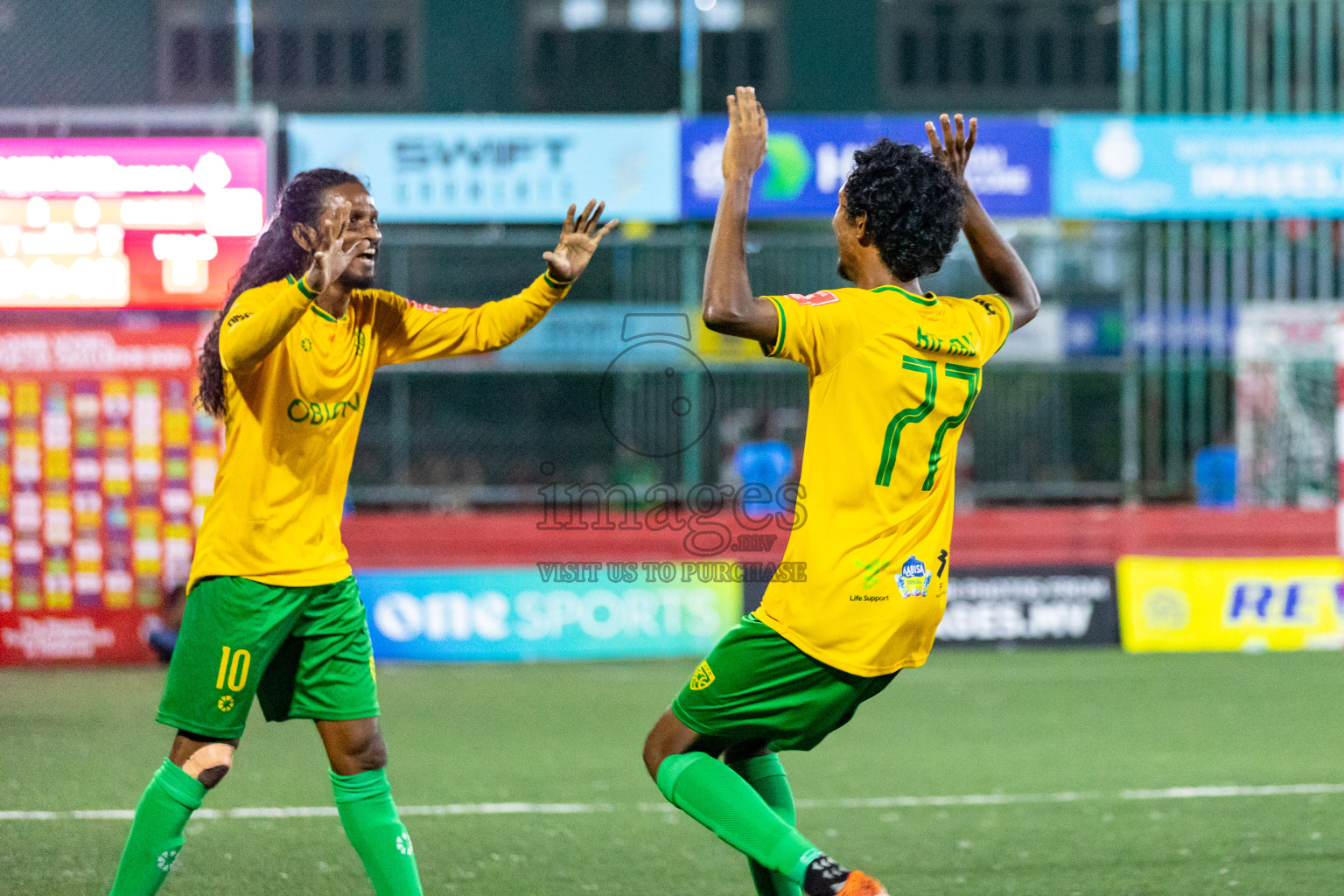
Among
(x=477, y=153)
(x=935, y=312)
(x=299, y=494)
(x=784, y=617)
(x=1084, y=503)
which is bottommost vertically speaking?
(x=1084, y=503)

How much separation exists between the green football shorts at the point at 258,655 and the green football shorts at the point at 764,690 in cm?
99

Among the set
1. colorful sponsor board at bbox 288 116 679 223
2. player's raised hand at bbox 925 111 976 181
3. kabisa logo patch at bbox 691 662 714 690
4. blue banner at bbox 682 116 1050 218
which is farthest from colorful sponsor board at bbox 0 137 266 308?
kabisa logo patch at bbox 691 662 714 690

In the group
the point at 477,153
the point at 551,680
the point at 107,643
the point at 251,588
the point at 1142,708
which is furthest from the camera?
Result: the point at 477,153

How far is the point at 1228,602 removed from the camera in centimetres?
1242

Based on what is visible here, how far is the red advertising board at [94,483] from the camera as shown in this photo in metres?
11.7

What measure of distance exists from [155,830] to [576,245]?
193cm

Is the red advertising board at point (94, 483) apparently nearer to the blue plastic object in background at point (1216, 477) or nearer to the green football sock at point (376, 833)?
the green football sock at point (376, 833)

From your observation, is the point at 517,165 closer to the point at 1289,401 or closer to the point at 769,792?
the point at 1289,401

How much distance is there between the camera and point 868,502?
3.58 metres

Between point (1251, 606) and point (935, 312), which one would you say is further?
point (1251, 606)

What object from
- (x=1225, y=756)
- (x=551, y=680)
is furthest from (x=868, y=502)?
(x=551, y=680)

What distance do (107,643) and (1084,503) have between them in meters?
8.22

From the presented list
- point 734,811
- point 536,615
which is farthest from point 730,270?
point 536,615

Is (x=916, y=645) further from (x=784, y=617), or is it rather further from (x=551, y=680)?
(x=551, y=680)
